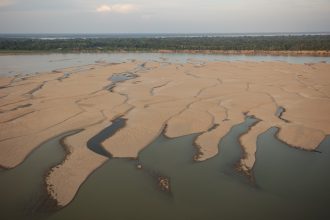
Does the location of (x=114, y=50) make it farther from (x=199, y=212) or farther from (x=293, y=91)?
(x=199, y=212)

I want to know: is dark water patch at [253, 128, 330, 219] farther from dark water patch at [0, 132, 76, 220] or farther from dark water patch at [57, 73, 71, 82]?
dark water patch at [57, 73, 71, 82]

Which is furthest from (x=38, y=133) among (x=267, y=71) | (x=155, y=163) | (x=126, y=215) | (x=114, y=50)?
(x=114, y=50)

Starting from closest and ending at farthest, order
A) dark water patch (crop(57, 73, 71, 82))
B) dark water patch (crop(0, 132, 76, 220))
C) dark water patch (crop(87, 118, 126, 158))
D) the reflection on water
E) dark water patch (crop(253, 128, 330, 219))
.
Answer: dark water patch (crop(0, 132, 76, 220)) → dark water patch (crop(253, 128, 330, 219)) → dark water patch (crop(87, 118, 126, 158)) → dark water patch (crop(57, 73, 71, 82)) → the reflection on water

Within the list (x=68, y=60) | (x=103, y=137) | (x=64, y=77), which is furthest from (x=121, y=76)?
(x=68, y=60)

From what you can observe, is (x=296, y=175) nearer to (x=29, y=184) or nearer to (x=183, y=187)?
(x=183, y=187)

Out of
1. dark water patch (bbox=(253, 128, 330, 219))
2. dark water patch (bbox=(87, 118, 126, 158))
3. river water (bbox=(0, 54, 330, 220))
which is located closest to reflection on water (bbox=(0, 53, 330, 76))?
dark water patch (bbox=(87, 118, 126, 158))

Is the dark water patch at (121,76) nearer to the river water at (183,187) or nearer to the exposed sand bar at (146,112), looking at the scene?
the exposed sand bar at (146,112)
